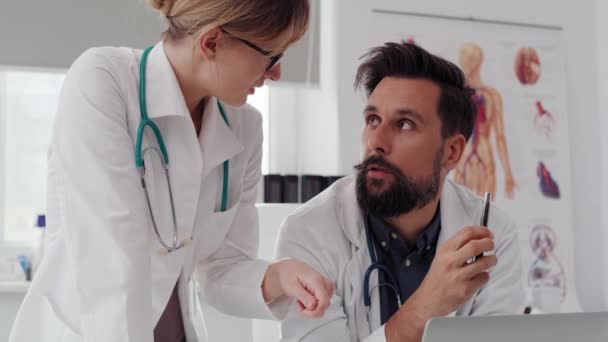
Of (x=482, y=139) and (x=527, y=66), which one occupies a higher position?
(x=527, y=66)

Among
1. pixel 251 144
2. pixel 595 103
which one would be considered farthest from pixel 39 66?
pixel 595 103

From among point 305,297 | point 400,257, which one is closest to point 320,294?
point 305,297

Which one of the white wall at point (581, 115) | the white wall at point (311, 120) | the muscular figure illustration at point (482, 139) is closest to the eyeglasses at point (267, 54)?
the white wall at point (311, 120)

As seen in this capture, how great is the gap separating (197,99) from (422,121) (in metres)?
0.62

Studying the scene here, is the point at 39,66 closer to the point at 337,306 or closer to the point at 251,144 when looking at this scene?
the point at 251,144

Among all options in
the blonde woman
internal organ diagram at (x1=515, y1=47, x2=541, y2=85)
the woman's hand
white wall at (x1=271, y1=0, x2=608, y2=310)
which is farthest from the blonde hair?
internal organ diagram at (x1=515, y1=47, x2=541, y2=85)

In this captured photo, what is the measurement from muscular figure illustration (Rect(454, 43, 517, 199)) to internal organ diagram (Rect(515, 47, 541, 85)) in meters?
0.14

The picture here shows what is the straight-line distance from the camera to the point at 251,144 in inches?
53.7

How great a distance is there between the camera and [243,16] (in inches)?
42.6

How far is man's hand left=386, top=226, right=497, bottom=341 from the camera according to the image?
47.7 inches

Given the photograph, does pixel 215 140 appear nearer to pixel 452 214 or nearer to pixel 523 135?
pixel 452 214

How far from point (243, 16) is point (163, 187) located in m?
0.33

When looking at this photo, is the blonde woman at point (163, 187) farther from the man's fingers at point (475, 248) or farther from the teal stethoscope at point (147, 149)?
the man's fingers at point (475, 248)

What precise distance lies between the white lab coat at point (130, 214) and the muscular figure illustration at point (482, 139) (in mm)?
1678
